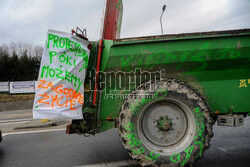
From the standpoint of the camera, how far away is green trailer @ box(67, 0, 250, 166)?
7.39ft

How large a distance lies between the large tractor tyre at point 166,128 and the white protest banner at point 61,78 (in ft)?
2.78

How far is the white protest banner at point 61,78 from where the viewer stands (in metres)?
2.35

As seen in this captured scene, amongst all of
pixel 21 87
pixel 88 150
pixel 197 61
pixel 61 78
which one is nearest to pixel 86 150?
pixel 88 150

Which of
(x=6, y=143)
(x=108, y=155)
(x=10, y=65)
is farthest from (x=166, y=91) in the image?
(x=10, y=65)

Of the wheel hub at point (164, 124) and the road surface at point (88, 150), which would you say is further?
the road surface at point (88, 150)

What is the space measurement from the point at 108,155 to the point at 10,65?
104 ft

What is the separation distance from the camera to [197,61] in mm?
2475

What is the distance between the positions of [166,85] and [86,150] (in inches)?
92.6

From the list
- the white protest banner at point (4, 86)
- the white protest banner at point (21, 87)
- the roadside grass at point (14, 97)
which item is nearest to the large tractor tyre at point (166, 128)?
the roadside grass at point (14, 97)

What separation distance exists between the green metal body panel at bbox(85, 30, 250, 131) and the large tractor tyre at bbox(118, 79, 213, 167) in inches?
13.7

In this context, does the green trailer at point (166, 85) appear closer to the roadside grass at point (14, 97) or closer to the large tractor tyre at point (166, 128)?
the large tractor tyre at point (166, 128)

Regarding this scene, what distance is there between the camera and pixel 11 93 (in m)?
16.5

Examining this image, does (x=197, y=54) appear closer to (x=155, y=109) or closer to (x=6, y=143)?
(x=155, y=109)

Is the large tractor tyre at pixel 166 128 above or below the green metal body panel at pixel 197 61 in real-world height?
below
